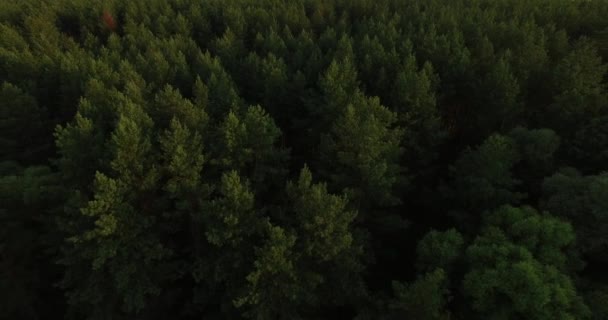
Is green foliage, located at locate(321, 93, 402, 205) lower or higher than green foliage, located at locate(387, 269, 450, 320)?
higher

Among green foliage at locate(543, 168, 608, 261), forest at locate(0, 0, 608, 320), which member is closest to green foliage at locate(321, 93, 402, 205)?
forest at locate(0, 0, 608, 320)

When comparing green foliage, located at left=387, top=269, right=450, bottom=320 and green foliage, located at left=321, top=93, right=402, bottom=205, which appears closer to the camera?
green foliage, located at left=387, top=269, right=450, bottom=320

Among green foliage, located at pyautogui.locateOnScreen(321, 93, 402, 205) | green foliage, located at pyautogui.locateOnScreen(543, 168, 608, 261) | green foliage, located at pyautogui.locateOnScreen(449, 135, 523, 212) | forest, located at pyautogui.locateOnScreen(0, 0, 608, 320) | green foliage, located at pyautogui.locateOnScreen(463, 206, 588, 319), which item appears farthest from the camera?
green foliage, located at pyautogui.locateOnScreen(449, 135, 523, 212)

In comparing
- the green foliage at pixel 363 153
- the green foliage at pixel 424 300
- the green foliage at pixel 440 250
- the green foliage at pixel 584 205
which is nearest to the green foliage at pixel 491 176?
the green foliage at pixel 584 205

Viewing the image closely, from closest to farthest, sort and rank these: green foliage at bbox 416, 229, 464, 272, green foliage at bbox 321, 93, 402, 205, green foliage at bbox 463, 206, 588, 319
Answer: green foliage at bbox 463, 206, 588, 319 < green foliage at bbox 416, 229, 464, 272 < green foliage at bbox 321, 93, 402, 205

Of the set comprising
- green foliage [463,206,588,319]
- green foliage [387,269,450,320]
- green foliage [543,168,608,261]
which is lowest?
green foliage [387,269,450,320]

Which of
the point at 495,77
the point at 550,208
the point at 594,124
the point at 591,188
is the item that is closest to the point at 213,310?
the point at 550,208

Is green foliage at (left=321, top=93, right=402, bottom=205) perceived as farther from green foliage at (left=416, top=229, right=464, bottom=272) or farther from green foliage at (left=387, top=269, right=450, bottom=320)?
green foliage at (left=387, top=269, right=450, bottom=320)

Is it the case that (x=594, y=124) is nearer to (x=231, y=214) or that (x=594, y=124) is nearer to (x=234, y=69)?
(x=231, y=214)

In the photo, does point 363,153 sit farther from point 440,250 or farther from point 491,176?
point 491,176

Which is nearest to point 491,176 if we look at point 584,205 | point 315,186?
point 584,205
